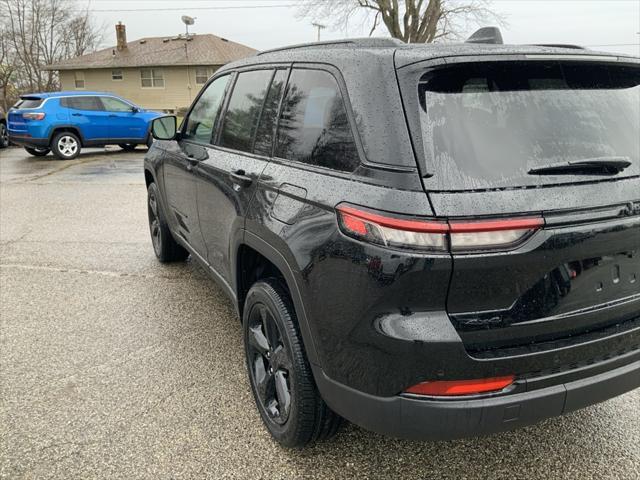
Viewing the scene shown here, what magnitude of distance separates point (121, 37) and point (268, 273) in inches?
1459

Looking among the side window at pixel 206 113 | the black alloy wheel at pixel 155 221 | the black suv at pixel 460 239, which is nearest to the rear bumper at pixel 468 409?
the black suv at pixel 460 239

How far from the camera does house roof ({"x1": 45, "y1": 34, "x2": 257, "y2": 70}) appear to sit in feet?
108

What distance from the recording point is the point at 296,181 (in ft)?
7.16

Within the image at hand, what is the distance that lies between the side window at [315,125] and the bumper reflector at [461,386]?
0.82 m

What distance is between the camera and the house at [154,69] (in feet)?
109

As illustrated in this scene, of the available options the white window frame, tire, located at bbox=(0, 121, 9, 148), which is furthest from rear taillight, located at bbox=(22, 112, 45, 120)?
the white window frame

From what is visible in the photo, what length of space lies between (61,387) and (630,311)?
2920 millimetres

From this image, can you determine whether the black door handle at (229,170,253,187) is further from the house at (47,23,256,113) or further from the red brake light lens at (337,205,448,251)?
the house at (47,23,256,113)

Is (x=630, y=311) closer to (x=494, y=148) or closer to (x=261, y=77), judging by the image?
(x=494, y=148)

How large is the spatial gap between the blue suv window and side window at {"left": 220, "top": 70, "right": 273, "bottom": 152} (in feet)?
40.6

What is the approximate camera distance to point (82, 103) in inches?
549

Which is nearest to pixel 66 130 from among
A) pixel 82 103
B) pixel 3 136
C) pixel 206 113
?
pixel 82 103

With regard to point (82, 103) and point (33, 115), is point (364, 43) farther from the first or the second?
point (82, 103)

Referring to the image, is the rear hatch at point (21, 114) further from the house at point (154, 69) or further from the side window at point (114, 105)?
the house at point (154, 69)
